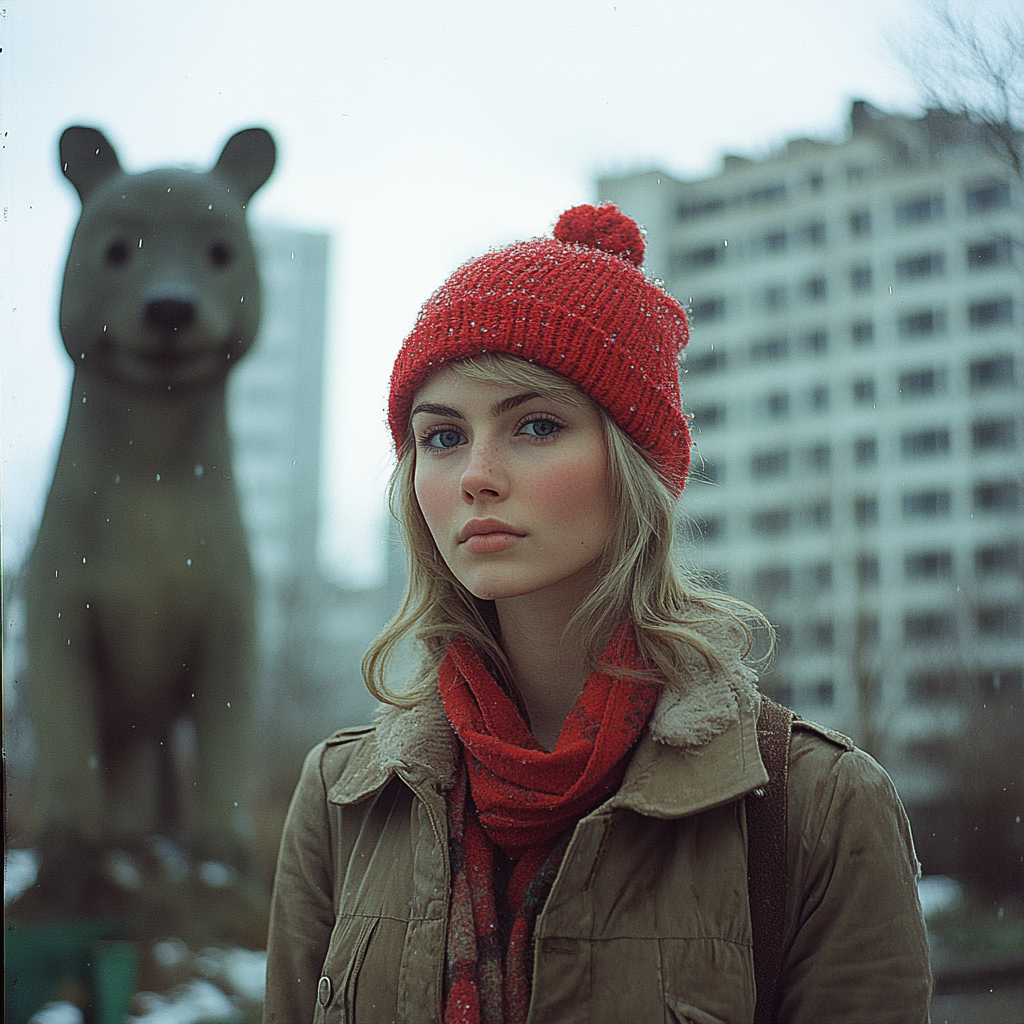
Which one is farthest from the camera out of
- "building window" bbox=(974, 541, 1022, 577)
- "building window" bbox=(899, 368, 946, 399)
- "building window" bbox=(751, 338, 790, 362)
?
"building window" bbox=(751, 338, 790, 362)

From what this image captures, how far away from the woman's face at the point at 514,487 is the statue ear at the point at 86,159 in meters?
1.32

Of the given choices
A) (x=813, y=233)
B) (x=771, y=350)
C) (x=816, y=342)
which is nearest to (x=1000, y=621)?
(x=813, y=233)

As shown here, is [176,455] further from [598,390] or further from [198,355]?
[598,390]

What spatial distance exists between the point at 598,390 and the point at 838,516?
821 cm

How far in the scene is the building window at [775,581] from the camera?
851 centimetres

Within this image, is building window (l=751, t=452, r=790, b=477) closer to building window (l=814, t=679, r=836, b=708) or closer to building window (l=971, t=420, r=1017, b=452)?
building window (l=814, t=679, r=836, b=708)

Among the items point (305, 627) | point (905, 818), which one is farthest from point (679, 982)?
point (305, 627)

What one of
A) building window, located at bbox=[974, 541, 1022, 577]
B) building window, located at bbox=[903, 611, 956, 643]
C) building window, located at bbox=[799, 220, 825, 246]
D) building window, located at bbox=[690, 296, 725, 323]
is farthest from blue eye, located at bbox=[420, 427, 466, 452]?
building window, located at bbox=[690, 296, 725, 323]

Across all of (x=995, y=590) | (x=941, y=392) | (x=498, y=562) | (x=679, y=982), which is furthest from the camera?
(x=941, y=392)

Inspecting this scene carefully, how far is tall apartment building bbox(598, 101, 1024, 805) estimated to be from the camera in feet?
9.28

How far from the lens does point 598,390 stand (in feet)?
3.43

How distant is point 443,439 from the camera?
1.08m

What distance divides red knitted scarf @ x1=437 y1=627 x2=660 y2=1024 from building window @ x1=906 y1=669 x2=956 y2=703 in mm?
4423

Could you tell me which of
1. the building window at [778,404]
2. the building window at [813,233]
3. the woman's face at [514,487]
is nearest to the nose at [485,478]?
the woman's face at [514,487]
